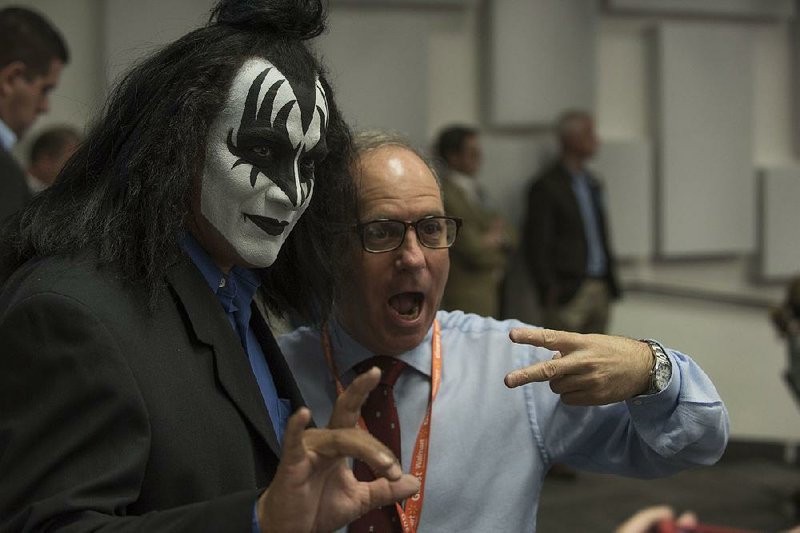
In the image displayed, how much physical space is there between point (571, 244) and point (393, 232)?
130 inches

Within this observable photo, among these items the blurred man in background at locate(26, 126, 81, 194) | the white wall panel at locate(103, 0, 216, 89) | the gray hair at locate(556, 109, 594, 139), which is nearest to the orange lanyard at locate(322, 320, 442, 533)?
the blurred man in background at locate(26, 126, 81, 194)

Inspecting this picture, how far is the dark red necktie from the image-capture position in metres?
1.46

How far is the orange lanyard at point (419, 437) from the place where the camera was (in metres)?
1.46

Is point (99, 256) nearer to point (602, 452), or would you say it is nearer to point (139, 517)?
point (139, 517)

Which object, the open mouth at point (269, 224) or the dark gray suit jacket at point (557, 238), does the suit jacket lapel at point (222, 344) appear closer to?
the open mouth at point (269, 224)

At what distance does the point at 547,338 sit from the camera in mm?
1239

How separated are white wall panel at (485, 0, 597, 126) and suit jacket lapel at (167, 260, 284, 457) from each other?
3975mm

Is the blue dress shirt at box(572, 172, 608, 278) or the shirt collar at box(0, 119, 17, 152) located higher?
the shirt collar at box(0, 119, 17, 152)

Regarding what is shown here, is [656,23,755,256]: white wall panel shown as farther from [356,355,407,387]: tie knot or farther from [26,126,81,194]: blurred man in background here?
[356,355,407,387]: tie knot

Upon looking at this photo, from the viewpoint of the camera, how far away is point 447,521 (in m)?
1.48

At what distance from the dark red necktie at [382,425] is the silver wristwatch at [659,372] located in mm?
390

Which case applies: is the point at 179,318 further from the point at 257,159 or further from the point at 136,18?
the point at 136,18

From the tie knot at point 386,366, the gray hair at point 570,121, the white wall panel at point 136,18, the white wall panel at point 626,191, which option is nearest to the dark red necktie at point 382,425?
the tie knot at point 386,366

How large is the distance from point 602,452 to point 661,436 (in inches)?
6.4
